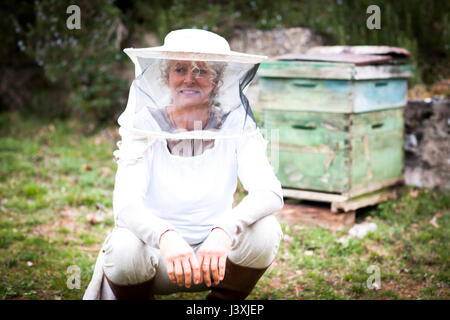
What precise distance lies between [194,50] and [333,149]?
1997 millimetres

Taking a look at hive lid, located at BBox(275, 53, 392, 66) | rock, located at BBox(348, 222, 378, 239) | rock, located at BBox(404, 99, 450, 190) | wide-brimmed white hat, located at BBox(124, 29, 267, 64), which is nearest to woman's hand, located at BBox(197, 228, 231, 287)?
wide-brimmed white hat, located at BBox(124, 29, 267, 64)

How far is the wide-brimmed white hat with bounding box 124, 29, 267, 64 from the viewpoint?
2094 mm

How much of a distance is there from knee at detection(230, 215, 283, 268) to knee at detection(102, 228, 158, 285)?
361 mm

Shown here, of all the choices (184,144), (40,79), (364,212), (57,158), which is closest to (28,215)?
(57,158)

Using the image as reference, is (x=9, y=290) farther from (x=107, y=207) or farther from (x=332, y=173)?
(x=332, y=173)

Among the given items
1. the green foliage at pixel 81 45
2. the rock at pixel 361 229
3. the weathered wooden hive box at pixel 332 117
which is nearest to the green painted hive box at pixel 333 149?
the weathered wooden hive box at pixel 332 117

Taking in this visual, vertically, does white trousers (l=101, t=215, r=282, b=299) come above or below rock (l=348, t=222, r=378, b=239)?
above

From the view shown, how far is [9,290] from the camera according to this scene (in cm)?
292

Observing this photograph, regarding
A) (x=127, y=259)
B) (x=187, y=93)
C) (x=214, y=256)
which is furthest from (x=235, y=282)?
(x=187, y=93)

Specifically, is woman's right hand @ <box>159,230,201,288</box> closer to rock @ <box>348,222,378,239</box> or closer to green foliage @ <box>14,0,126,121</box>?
rock @ <box>348,222,378,239</box>

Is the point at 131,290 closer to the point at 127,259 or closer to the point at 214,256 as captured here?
the point at 127,259

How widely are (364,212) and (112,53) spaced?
13.0 feet

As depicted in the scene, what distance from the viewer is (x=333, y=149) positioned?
12.7 feet

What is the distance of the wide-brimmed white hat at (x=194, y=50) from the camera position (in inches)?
82.4
